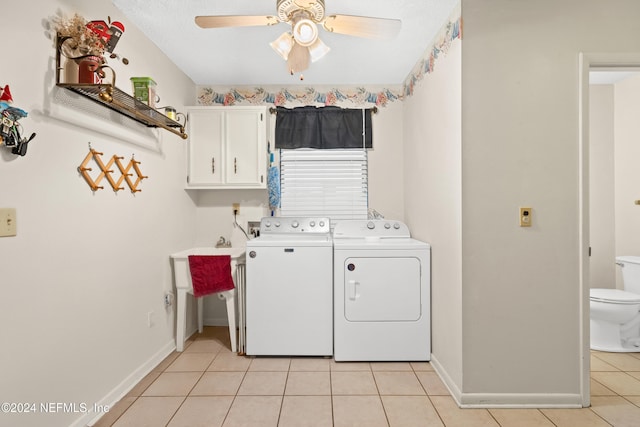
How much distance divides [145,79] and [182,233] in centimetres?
135

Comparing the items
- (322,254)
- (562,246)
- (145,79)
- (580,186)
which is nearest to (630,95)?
(580,186)

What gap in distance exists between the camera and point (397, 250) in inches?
99.6

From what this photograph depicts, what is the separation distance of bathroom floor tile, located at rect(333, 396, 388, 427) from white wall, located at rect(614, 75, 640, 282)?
2859 mm

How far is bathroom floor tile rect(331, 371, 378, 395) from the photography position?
7.07 feet

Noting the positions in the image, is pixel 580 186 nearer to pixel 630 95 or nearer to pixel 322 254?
pixel 322 254

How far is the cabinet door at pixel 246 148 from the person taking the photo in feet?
10.2

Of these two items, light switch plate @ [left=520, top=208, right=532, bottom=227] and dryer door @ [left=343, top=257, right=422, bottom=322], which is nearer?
light switch plate @ [left=520, top=208, right=532, bottom=227]

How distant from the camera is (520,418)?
1875mm

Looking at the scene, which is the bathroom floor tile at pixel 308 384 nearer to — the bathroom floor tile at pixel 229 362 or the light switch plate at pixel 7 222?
the bathroom floor tile at pixel 229 362

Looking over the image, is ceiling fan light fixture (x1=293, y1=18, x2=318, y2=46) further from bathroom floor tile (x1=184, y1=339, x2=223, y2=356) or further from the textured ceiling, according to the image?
bathroom floor tile (x1=184, y1=339, x2=223, y2=356)

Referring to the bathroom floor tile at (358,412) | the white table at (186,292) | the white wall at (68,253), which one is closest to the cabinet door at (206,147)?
the white wall at (68,253)

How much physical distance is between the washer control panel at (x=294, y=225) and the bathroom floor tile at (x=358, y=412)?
1414 mm

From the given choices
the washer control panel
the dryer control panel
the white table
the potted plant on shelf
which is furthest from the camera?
the washer control panel

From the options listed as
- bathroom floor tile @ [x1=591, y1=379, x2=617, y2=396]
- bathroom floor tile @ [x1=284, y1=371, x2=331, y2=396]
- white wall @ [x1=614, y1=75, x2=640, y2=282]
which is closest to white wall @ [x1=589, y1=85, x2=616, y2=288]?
white wall @ [x1=614, y1=75, x2=640, y2=282]
